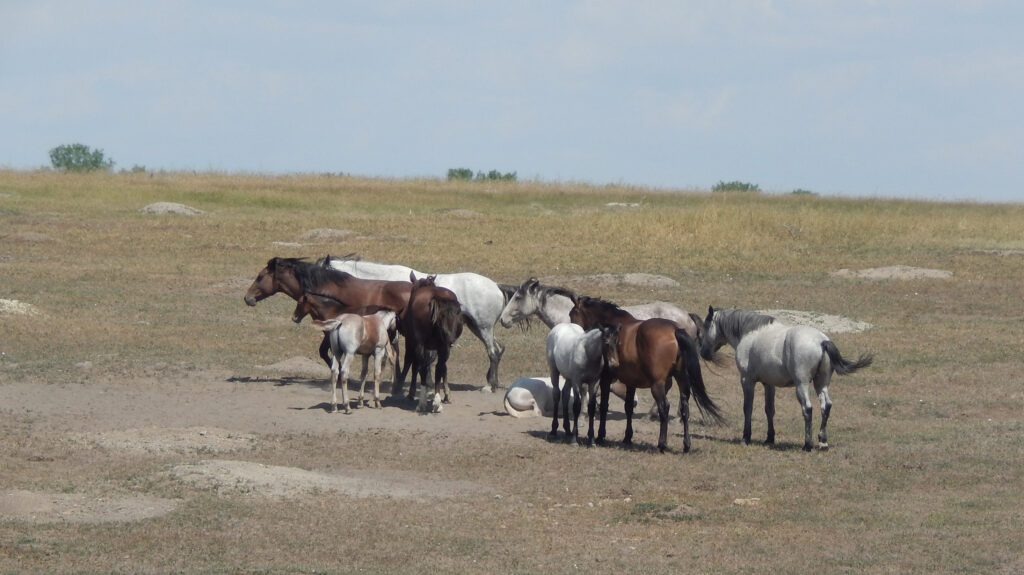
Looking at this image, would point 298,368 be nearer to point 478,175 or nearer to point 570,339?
point 570,339

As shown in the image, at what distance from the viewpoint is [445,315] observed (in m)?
16.3

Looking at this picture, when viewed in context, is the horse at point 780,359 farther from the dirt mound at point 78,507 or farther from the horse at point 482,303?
the dirt mound at point 78,507

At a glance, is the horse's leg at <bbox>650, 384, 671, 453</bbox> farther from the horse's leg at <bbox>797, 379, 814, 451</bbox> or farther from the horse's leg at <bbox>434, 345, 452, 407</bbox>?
the horse's leg at <bbox>434, 345, 452, 407</bbox>

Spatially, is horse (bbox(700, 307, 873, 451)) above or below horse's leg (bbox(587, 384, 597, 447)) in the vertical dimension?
above

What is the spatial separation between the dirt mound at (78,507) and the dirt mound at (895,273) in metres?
23.8

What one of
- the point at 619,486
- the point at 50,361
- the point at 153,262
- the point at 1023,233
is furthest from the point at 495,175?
the point at 619,486

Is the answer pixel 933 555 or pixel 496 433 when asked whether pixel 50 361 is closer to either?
pixel 496 433

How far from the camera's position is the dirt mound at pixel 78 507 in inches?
416

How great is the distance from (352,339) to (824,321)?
11.9 meters

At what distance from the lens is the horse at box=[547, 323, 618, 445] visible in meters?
14.1

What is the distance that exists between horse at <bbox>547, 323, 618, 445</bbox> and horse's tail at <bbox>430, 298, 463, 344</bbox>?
6.35ft

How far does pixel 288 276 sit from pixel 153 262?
15.8 m

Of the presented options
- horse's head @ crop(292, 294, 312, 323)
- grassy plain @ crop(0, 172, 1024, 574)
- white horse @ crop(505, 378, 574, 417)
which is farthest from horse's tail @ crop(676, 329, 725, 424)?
horse's head @ crop(292, 294, 312, 323)

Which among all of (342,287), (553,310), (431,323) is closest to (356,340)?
(431,323)
